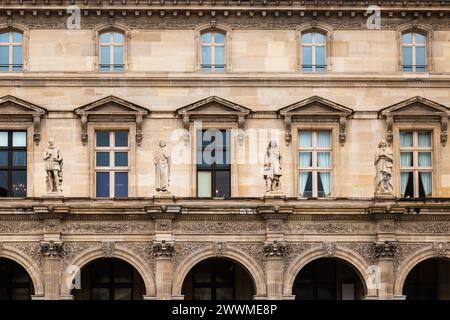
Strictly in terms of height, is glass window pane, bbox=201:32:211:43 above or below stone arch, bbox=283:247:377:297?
above

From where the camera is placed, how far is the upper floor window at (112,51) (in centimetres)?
6262

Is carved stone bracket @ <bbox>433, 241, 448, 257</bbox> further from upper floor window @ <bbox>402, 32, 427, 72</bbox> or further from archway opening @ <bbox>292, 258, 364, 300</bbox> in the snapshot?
upper floor window @ <bbox>402, 32, 427, 72</bbox>

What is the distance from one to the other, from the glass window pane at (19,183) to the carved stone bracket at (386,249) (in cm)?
1339

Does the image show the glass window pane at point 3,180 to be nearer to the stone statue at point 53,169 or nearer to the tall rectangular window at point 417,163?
the stone statue at point 53,169

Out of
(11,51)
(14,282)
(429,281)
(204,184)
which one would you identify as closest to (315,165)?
(204,184)

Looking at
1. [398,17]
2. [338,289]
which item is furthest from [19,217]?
[398,17]

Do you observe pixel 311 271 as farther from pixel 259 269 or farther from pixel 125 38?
pixel 125 38

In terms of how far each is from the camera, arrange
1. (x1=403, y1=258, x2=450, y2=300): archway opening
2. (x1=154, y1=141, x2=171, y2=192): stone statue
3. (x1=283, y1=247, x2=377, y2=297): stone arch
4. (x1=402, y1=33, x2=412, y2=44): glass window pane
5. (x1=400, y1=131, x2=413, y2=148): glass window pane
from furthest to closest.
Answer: (x1=402, y1=33, x2=412, y2=44): glass window pane < (x1=400, y1=131, x2=413, y2=148): glass window pane < (x1=403, y1=258, x2=450, y2=300): archway opening < (x1=154, y1=141, x2=171, y2=192): stone statue < (x1=283, y1=247, x2=377, y2=297): stone arch

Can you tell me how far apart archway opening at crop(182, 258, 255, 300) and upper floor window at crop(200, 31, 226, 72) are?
23.9 feet

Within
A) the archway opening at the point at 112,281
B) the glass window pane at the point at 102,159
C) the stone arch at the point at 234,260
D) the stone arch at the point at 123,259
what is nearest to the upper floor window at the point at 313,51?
the glass window pane at the point at 102,159

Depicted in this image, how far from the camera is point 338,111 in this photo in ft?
204

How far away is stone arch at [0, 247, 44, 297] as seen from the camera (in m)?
57.6

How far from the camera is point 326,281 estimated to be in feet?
205

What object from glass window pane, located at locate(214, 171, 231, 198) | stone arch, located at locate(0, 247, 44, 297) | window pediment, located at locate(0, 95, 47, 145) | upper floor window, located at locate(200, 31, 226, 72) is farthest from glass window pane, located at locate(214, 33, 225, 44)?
stone arch, located at locate(0, 247, 44, 297)
